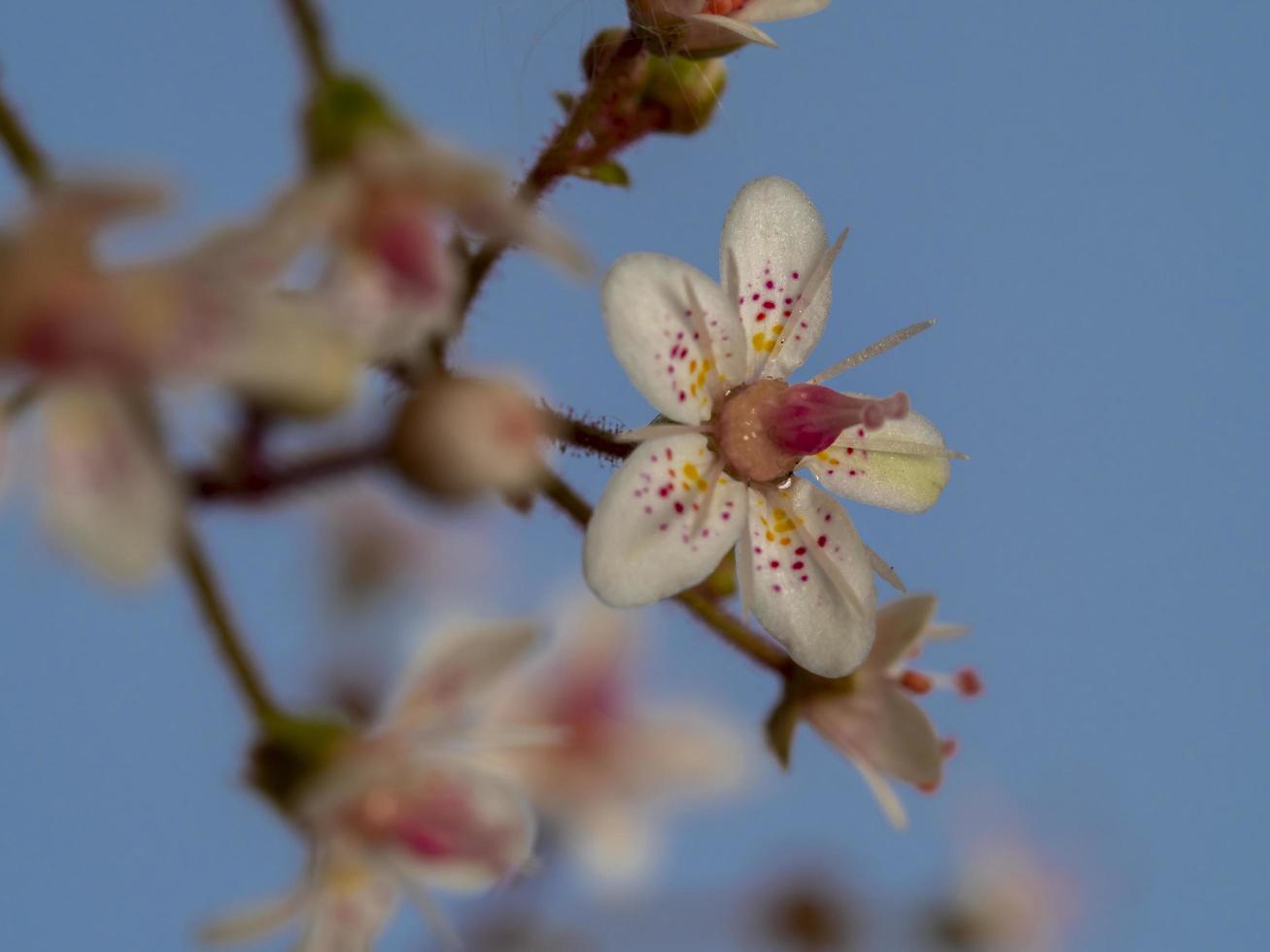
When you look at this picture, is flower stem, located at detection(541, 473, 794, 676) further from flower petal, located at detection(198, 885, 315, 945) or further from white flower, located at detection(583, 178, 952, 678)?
flower petal, located at detection(198, 885, 315, 945)

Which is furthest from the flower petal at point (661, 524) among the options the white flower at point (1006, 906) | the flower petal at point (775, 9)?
the white flower at point (1006, 906)

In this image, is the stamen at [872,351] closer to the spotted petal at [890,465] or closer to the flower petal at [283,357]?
the spotted petal at [890,465]

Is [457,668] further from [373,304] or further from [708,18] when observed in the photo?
[708,18]

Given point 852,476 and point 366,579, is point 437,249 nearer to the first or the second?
point 852,476

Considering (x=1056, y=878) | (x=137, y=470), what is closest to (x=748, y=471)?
(x=137, y=470)

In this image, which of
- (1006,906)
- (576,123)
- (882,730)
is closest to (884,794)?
(882,730)

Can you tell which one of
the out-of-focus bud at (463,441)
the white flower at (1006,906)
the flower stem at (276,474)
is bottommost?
the white flower at (1006,906)
